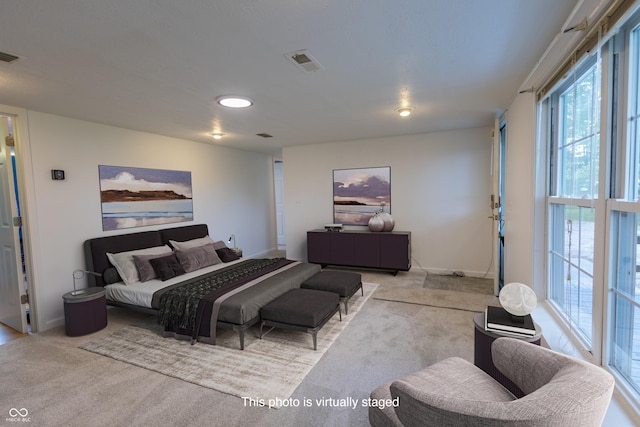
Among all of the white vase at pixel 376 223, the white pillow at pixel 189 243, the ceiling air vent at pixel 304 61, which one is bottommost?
the white pillow at pixel 189 243

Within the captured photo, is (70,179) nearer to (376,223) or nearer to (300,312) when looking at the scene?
(300,312)

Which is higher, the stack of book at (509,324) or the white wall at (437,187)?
the white wall at (437,187)

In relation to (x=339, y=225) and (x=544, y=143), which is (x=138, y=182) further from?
(x=544, y=143)

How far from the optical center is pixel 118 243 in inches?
148

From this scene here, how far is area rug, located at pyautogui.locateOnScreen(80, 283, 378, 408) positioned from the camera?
220cm

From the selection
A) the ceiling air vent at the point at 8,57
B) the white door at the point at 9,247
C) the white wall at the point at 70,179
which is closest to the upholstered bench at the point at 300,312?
the white wall at the point at 70,179

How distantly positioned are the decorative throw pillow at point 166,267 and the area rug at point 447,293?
2.56m

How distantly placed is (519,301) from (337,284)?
75.2 inches

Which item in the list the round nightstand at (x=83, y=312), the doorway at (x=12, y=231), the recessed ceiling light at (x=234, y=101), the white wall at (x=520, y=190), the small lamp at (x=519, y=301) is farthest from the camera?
the doorway at (x=12, y=231)

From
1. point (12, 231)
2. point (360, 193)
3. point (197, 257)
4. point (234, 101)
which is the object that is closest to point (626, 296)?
point (234, 101)

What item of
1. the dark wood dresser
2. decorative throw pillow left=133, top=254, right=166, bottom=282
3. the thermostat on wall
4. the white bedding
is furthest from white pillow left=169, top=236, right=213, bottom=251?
the dark wood dresser

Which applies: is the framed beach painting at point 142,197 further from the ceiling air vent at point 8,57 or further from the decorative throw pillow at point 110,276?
the ceiling air vent at point 8,57

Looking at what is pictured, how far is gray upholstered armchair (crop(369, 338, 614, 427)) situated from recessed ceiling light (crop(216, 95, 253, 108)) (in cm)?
272

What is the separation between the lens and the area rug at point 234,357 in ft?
7.22
